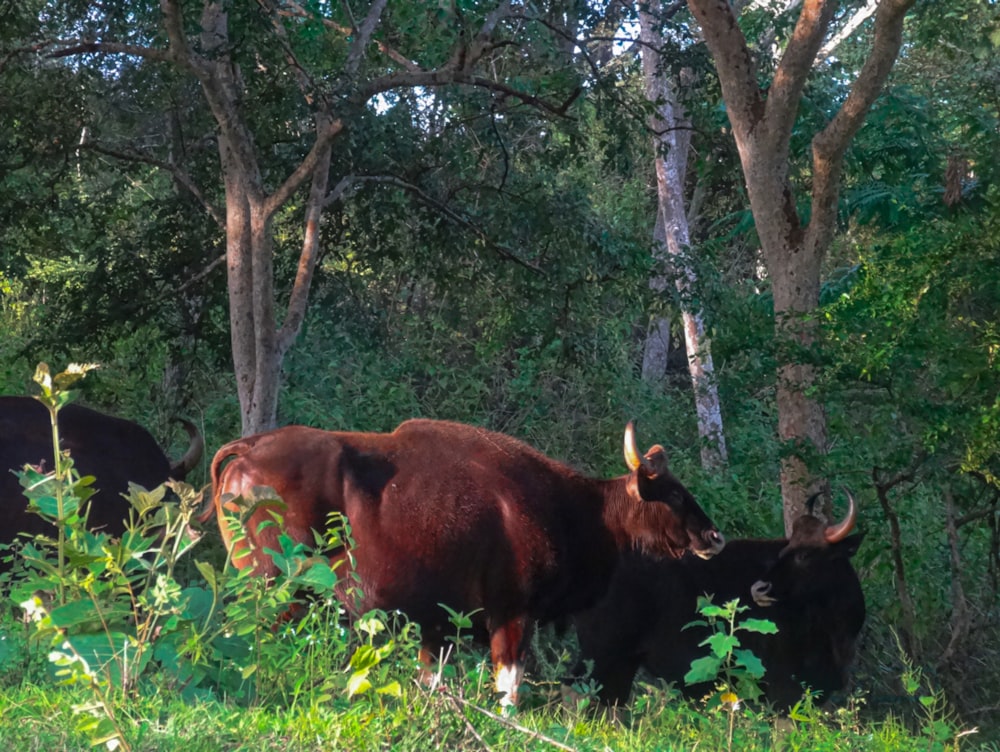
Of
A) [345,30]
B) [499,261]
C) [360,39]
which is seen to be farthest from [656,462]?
[345,30]

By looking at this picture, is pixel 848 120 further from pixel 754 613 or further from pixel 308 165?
pixel 308 165

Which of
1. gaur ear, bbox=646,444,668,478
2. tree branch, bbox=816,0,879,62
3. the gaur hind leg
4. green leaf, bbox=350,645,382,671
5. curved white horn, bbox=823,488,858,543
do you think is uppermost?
tree branch, bbox=816,0,879,62

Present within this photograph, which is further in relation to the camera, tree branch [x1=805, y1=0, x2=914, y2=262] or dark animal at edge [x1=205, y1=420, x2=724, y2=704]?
tree branch [x1=805, y1=0, x2=914, y2=262]

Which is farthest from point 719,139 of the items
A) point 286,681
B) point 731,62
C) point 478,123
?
point 286,681

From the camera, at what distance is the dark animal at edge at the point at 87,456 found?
851 cm

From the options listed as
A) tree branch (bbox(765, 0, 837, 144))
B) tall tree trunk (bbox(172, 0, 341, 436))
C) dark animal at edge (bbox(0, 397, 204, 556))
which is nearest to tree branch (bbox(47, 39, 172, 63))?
tall tree trunk (bbox(172, 0, 341, 436))

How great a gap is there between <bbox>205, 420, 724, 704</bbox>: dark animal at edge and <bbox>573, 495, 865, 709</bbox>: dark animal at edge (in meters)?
0.57

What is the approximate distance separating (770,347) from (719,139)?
3.99 metres

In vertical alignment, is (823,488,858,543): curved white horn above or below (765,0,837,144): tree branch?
below

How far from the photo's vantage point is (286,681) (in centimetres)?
469

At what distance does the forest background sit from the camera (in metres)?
9.04

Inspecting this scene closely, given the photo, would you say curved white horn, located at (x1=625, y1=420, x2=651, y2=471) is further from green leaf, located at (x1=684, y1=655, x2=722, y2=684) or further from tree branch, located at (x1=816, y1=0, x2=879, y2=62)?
tree branch, located at (x1=816, y1=0, x2=879, y2=62)

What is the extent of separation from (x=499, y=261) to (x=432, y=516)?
5.00 metres

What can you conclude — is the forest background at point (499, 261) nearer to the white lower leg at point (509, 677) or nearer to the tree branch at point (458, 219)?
the tree branch at point (458, 219)
